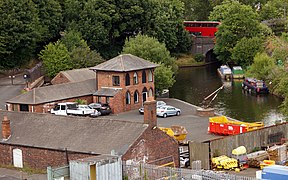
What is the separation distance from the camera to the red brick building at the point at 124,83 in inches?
2692

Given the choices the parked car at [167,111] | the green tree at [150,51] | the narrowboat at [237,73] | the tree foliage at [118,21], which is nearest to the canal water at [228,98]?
the narrowboat at [237,73]

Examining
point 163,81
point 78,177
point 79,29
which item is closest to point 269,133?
point 78,177

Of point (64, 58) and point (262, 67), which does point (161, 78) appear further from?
point (262, 67)

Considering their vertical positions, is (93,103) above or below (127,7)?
below

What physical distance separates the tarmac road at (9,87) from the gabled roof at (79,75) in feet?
17.5

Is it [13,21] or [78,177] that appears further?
[13,21]

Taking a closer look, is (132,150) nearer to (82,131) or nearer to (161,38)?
(82,131)

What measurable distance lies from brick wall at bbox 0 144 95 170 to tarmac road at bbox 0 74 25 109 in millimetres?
23488

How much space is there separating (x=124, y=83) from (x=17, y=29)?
24.5 meters

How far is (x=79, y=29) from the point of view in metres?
99.2

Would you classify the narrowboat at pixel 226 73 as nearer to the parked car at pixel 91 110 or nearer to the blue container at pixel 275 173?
the parked car at pixel 91 110

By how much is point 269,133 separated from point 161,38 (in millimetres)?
Result: 59277

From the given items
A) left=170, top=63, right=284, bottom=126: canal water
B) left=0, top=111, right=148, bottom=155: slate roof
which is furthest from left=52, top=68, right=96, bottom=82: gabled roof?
left=0, top=111, right=148, bottom=155: slate roof

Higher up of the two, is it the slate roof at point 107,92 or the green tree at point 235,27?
the green tree at point 235,27
